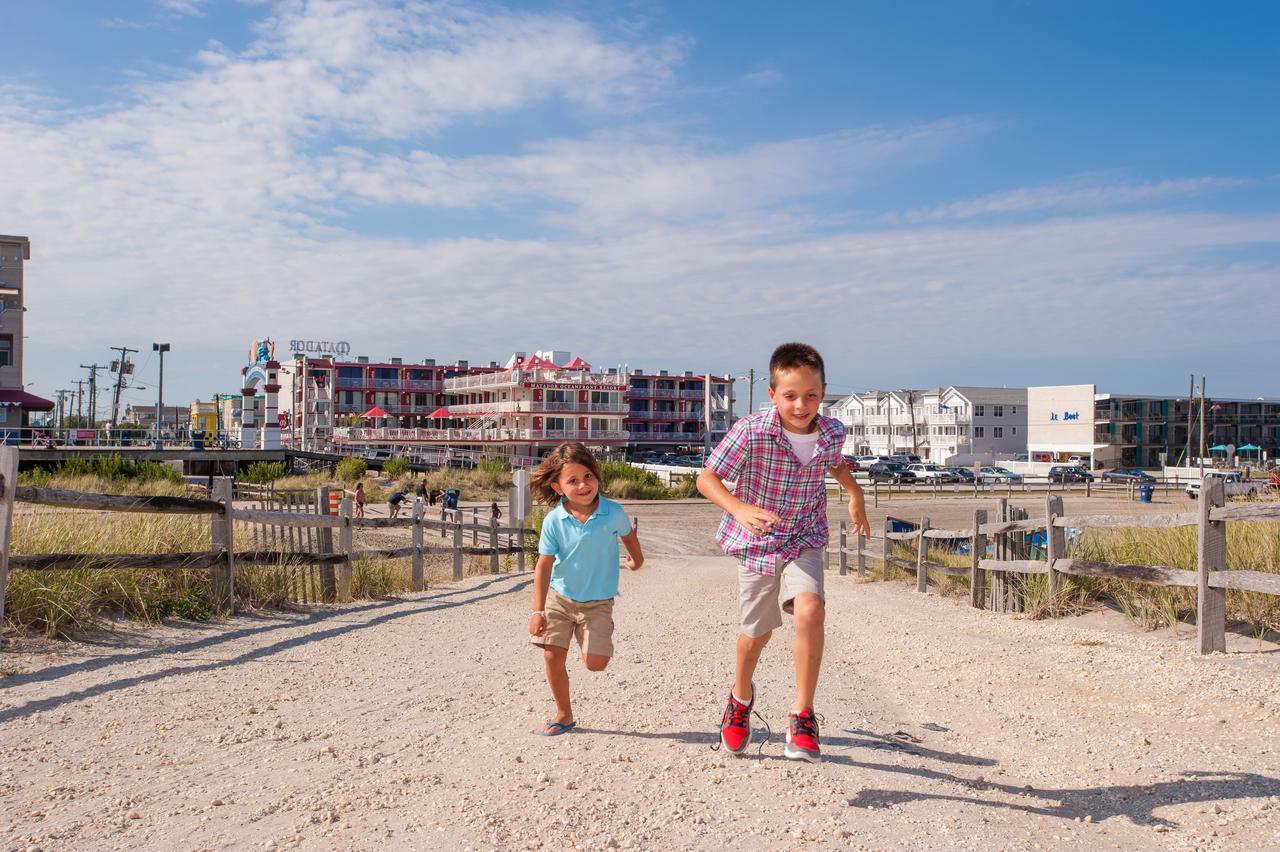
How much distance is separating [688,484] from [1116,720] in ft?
173

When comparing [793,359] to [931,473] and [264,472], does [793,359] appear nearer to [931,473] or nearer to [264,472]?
[264,472]

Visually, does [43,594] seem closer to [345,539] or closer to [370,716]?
[370,716]

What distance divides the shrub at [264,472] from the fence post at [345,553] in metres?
31.2

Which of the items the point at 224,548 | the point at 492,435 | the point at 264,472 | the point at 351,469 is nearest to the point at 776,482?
the point at 224,548

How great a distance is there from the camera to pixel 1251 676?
20.4 feet

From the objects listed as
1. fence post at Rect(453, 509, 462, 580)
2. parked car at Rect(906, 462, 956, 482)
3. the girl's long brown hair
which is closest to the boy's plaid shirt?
the girl's long brown hair

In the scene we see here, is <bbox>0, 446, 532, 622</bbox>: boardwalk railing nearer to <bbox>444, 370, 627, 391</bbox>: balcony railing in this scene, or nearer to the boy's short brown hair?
the boy's short brown hair

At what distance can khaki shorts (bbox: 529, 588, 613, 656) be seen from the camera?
16.8 feet

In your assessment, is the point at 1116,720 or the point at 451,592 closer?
the point at 1116,720

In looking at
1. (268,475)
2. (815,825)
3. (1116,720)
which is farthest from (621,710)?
(268,475)

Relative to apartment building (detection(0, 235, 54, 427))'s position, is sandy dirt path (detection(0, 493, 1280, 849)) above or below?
below

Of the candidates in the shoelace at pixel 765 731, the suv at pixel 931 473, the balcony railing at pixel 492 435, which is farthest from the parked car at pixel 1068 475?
the shoelace at pixel 765 731

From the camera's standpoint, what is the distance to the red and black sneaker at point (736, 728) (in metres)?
4.54

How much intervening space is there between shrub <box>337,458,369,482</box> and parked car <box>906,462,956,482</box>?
113ft
